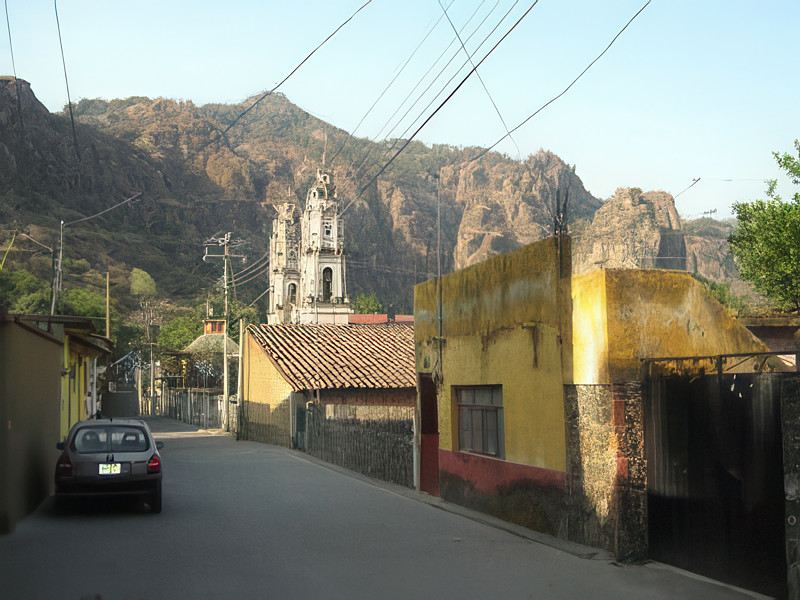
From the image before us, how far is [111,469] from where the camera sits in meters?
12.2

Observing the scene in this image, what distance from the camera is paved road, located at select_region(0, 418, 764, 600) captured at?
7852mm

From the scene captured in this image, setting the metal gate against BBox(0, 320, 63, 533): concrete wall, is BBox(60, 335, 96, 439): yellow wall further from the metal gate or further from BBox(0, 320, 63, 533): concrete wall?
the metal gate

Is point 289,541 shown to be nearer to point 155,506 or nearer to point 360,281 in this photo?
point 155,506

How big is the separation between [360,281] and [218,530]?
14335 cm

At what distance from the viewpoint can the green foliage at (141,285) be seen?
109350mm

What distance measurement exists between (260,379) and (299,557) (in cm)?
2404

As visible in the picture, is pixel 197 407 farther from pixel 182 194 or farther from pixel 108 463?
pixel 182 194

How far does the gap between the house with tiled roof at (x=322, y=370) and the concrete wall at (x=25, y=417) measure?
813cm

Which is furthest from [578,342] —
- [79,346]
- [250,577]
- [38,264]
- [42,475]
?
[38,264]

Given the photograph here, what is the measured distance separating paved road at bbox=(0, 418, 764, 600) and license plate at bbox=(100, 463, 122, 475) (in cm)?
70

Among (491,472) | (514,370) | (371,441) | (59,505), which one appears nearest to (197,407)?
(371,441)

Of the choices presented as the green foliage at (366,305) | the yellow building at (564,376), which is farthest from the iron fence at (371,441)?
the green foliage at (366,305)

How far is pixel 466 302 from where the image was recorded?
13891 mm

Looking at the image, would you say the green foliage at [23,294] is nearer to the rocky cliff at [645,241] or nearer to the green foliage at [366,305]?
the rocky cliff at [645,241]
